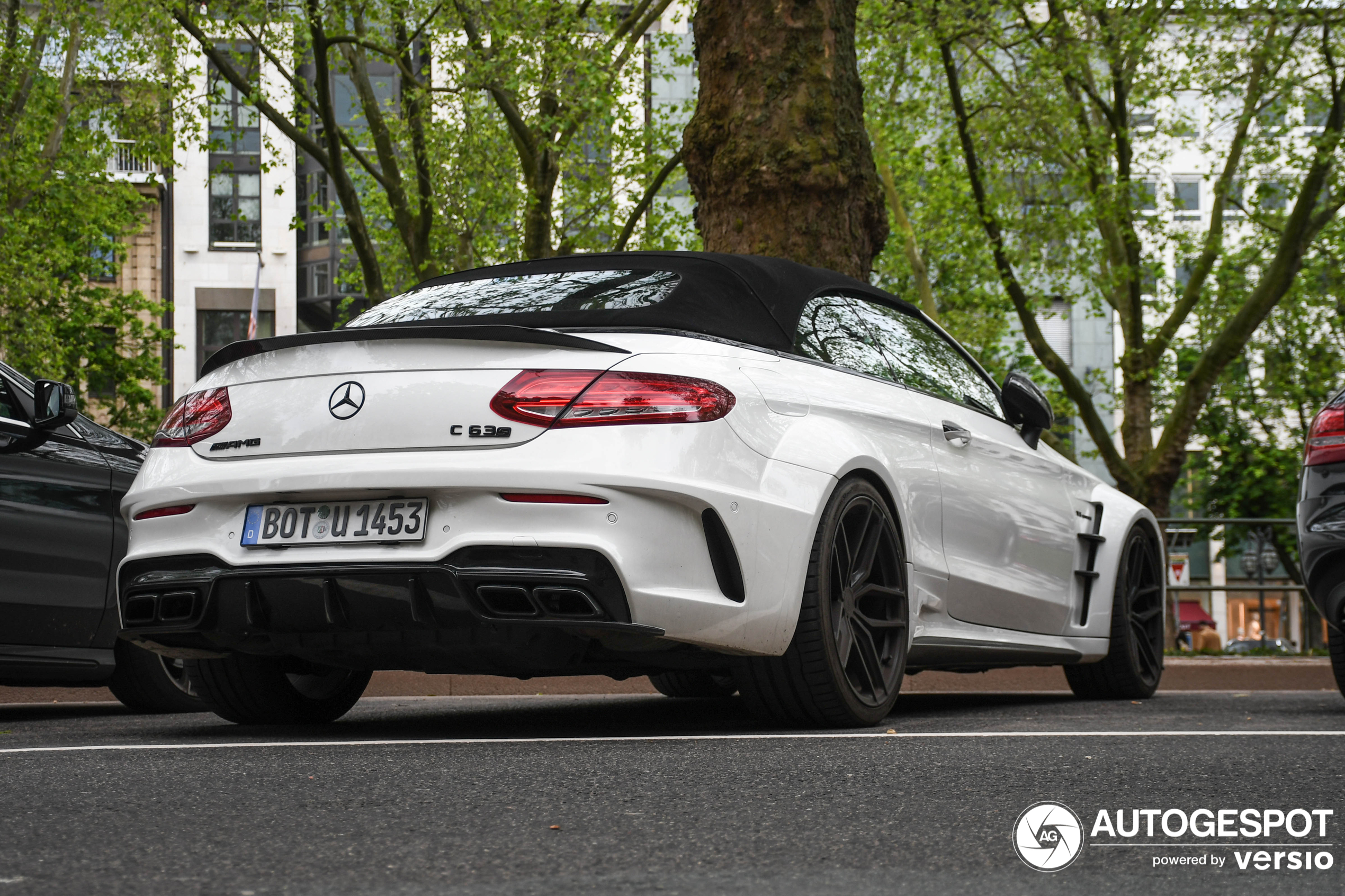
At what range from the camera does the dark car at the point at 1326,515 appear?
19.2 ft

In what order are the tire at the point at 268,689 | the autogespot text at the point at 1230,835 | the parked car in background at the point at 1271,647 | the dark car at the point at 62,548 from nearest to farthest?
the autogespot text at the point at 1230,835
the tire at the point at 268,689
the dark car at the point at 62,548
the parked car in background at the point at 1271,647

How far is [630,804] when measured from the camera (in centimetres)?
334

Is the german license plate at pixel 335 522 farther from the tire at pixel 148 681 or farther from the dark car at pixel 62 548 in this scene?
the tire at pixel 148 681

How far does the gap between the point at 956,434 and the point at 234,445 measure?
2.54 m

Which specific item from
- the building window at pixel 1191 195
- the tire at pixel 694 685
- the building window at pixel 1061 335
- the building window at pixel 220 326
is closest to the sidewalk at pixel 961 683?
the tire at pixel 694 685

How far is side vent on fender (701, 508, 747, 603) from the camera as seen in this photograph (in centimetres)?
455

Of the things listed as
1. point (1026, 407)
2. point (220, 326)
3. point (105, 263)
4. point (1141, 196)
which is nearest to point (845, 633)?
point (1026, 407)

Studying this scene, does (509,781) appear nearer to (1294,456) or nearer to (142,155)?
(142,155)

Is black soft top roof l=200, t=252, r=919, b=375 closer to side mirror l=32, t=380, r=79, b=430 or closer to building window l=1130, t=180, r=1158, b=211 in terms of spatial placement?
side mirror l=32, t=380, r=79, b=430

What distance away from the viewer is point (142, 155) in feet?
66.3

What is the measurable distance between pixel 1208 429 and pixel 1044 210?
16.2 m

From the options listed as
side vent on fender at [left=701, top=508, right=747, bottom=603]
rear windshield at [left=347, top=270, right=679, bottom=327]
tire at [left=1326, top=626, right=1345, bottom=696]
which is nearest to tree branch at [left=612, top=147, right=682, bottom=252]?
tire at [left=1326, top=626, right=1345, bottom=696]

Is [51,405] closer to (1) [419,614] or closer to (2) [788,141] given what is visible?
(1) [419,614]

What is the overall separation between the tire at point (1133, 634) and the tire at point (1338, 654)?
3.12 feet
